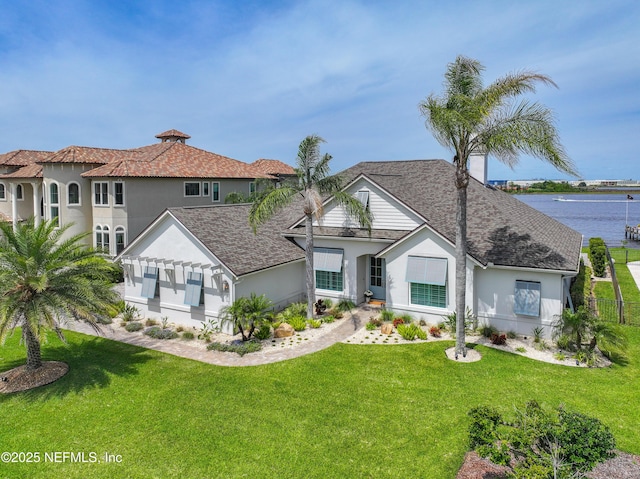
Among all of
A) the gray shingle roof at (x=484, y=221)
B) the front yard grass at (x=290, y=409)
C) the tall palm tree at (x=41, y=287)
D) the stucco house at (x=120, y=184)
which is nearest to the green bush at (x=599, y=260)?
the gray shingle roof at (x=484, y=221)

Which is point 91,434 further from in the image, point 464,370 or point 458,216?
point 458,216

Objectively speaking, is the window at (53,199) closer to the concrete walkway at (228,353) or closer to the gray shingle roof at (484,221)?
the concrete walkway at (228,353)

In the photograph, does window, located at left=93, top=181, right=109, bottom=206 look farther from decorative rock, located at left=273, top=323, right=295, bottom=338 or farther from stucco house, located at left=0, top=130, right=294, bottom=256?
decorative rock, located at left=273, top=323, right=295, bottom=338

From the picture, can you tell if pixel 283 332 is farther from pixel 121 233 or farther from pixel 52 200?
pixel 52 200

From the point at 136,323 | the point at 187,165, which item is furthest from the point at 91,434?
the point at 187,165

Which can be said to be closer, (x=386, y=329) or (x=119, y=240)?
(x=386, y=329)

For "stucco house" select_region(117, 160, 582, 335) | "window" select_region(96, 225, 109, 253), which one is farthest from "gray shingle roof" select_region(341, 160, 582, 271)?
"window" select_region(96, 225, 109, 253)

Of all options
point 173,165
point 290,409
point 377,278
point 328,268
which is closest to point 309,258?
point 328,268
